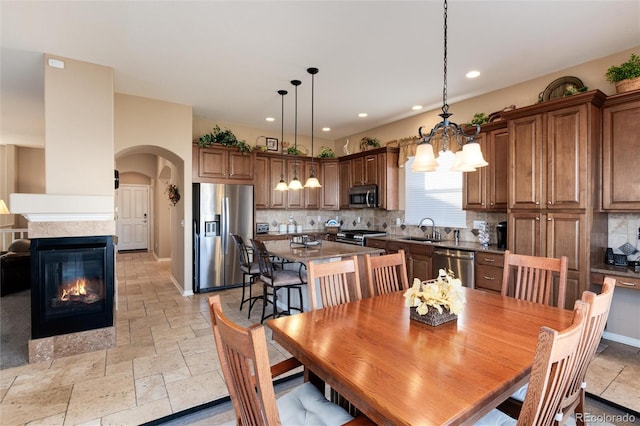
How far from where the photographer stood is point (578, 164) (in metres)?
3.05

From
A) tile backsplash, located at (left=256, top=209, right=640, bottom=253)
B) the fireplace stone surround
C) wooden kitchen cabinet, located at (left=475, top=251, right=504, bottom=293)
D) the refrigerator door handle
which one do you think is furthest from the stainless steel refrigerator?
wooden kitchen cabinet, located at (left=475, top=251, right=504, bottom=293)

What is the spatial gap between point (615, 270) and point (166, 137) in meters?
5.62

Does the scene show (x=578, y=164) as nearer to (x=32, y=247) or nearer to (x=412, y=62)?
(x=412, y=62)

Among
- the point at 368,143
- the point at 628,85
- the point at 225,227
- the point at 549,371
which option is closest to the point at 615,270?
the point at 628,85

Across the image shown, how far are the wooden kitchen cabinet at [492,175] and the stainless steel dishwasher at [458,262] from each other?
717 millimetres

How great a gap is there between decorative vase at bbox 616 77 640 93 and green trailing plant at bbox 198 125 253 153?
16.2 ft

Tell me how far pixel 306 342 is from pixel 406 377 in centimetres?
47

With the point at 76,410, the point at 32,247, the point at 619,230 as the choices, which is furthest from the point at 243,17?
the point at 619,230

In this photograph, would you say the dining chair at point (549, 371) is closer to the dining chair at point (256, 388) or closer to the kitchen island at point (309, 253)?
the dining chair at point (256, 388)

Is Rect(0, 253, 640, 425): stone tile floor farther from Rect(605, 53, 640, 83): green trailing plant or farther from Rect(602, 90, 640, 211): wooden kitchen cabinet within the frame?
Rect(605, 53, 640, 83): green trailing plant

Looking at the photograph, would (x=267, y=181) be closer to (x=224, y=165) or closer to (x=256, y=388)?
(x=224, y=165)

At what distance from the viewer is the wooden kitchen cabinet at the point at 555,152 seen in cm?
302

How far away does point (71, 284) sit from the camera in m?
3.03

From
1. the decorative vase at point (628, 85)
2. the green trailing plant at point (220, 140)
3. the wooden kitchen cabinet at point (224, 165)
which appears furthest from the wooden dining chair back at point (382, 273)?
the green trailing plant at point (220, 140)
